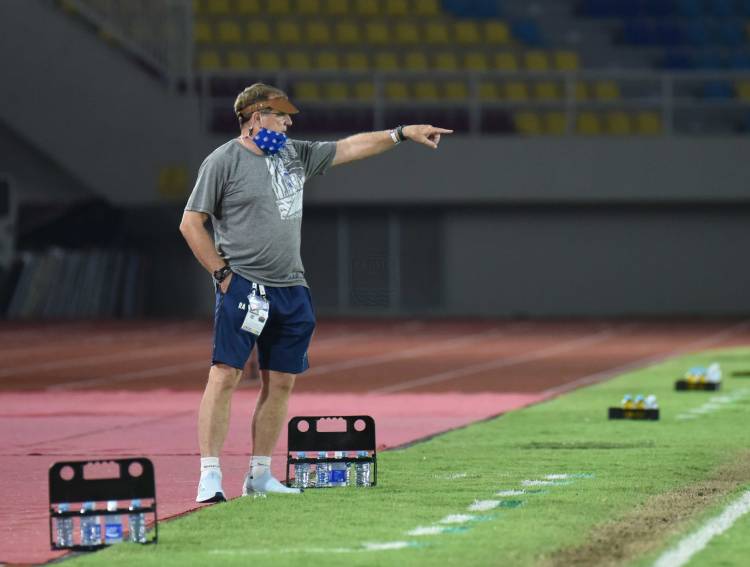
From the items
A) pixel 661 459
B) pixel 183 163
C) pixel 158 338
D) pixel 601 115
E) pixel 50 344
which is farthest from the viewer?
pixel 601 115

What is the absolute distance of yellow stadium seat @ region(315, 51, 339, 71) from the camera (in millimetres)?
35594

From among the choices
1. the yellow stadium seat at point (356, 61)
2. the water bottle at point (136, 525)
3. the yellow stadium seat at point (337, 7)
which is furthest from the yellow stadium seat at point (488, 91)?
the water bottle at point (136, 525)

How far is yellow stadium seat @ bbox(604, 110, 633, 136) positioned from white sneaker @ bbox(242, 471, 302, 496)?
27089 millimetres

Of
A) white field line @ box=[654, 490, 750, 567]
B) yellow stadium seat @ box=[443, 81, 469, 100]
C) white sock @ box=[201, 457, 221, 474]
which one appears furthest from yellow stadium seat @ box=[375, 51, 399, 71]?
white field line @ box=[654, 490, 750, 567]

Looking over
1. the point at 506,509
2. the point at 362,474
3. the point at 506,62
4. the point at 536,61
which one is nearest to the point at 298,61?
the point at 506,62

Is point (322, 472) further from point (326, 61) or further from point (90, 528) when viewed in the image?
point (326, 61)

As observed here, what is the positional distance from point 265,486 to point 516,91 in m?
27.5

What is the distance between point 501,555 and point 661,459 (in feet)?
13.0

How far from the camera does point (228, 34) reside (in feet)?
119

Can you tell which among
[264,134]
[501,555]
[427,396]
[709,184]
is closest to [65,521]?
[501,555]

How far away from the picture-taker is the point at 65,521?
24.3 ft

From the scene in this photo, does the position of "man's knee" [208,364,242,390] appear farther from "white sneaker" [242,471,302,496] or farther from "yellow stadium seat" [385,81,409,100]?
"yellow stadium seat" [385,81,409,100]

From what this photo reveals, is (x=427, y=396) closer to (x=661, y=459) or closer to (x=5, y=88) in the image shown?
(x=661, y=459)

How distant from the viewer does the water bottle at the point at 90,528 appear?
24.5ft
